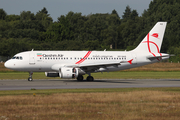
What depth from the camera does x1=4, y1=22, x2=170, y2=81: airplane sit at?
3850 centimetres

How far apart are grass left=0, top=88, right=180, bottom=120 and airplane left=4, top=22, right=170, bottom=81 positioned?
51.0ft

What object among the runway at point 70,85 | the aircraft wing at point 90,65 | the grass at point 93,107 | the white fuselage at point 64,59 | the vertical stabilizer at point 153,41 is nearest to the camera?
the grass at point 93,107

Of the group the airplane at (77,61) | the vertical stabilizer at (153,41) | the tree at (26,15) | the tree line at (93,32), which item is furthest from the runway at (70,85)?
the tree at (26,15)

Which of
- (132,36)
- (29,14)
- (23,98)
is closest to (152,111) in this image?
(23,98)

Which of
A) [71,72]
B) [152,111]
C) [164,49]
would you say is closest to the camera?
[152,111]

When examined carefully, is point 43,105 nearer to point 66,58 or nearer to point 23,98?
point 23,98

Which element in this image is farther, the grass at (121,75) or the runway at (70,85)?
the grass at (121,75)

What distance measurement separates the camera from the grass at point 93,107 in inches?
603

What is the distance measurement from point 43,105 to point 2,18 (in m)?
170

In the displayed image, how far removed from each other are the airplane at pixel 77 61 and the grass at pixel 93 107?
51.0ft

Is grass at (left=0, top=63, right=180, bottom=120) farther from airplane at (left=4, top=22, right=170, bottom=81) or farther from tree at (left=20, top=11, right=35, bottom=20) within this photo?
tree at (left=20, top=11, right=35, bottom=20)

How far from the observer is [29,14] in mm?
173750

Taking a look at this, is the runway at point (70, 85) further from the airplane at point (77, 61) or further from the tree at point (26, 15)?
the tree at point (26, 15)

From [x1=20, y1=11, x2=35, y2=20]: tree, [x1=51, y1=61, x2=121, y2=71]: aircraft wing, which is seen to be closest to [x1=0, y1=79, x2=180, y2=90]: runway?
[x1=51, y1=61, x2=121, y2=71]: aircraft wing
